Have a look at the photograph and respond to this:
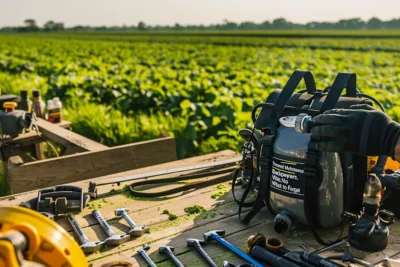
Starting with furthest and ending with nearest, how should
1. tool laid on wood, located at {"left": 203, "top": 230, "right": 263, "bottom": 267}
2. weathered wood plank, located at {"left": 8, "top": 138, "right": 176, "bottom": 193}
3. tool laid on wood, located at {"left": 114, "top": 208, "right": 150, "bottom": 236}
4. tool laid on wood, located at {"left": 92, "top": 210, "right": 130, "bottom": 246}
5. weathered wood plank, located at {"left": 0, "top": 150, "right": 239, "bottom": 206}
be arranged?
1. weathered wood plank, located at {"left": 8, "top": 138, "right": 176, "bottom": 193}
2. weathered wood plank, located at {"left": 0, "top": 150, "right": 239, "bottom": 206}
3. tool laid on wood, located at {"left": 114, "top": 208, "right": 150, "bottom": 236}
4. tool laid on wood, located at {"left": 92, "top": 210, "right": 130, "bottom": 246}
5. tool laid on wood, located at {"left": 203, "top": 230, "right": 263, "bottom": 267}

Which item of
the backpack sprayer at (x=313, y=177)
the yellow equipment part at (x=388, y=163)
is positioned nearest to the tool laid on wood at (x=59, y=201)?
the backpack sprayer at (x=313, y=177)

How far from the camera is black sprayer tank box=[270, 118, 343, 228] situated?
2.65 m

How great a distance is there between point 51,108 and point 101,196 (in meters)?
3.55

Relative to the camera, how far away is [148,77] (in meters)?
11.8

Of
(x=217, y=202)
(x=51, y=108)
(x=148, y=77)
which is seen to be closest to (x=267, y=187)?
(x=217, y=202)

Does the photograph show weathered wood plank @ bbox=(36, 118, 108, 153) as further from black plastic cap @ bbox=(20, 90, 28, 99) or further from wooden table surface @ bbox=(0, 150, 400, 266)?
wooden table surface @ bbox=(0, 150, 400, 266)

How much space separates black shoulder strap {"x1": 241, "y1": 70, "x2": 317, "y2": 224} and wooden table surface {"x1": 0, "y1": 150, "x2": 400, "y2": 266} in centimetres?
12

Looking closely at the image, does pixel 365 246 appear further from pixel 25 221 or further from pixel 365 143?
pixel 25 221

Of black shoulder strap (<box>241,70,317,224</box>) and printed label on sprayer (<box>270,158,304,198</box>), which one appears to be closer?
printed label on sprayer (<box>270,158,304,198</box>)

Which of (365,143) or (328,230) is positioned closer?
(365,143)

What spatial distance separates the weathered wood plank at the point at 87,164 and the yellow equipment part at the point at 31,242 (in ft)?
7.59

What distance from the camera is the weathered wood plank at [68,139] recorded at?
5.12m

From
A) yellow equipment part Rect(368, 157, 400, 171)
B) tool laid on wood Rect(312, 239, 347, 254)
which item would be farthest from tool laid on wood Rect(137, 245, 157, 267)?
yellow equipment part Rect(368, 157, 400, 171)

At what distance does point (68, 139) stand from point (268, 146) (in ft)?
10.4
